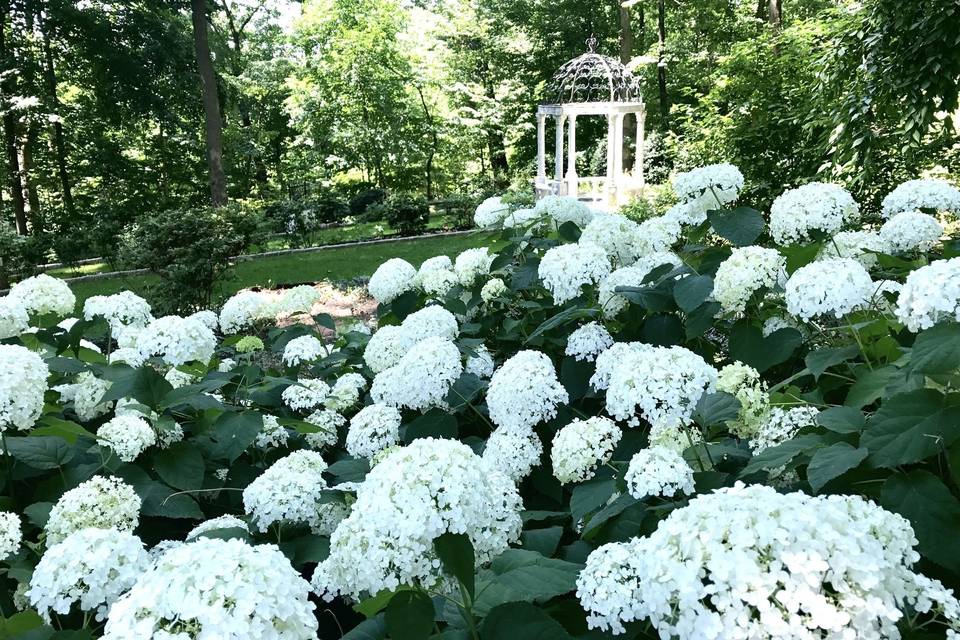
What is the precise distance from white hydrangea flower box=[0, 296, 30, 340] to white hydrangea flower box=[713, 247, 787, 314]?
2.61 meters

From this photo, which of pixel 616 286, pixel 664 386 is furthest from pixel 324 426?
pixel 664 386

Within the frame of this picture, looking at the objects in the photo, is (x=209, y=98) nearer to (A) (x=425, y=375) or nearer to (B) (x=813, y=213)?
(A) (x=425, y=375)

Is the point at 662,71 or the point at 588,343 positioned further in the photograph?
the point at 662,71

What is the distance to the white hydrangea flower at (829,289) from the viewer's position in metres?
1.65

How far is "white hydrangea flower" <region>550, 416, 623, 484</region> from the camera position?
1.64 m

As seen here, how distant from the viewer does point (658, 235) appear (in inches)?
112

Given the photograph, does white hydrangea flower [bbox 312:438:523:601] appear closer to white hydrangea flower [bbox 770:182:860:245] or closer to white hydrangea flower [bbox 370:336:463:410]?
white hydrangea flower [bbox 370:336:463:410]

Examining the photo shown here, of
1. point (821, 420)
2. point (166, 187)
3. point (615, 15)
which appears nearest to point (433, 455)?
point (821, 420)

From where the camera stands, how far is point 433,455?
1.26 meters

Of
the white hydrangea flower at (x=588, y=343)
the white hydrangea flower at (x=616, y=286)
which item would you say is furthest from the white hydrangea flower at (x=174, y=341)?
the white hydrangea flower at (x=616, y=286)

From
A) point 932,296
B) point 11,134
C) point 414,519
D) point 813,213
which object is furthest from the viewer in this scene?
point 11,134

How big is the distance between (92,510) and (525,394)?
3.60 feet

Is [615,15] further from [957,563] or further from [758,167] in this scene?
[957,563]

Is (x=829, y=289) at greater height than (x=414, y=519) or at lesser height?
greater
